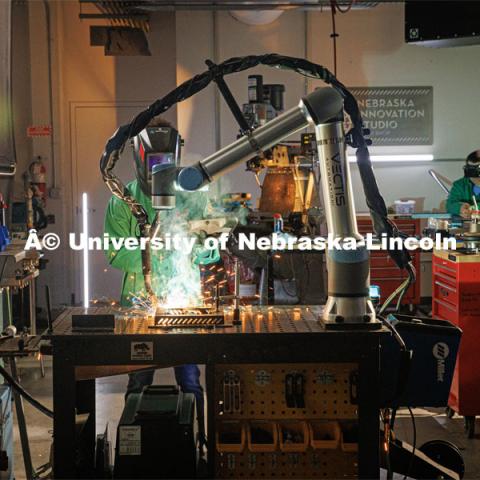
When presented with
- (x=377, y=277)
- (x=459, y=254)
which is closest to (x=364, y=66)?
(x=377, y=277)

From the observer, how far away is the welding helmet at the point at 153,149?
2578 mm

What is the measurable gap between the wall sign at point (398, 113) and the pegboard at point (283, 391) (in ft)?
19.5

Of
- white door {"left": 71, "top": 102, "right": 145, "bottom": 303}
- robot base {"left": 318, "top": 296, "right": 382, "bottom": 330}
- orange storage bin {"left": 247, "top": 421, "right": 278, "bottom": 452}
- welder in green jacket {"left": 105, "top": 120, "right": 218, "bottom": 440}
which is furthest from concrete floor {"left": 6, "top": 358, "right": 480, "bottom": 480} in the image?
white door {"left": 71, "top": 102, "right": 145, "bottom": 303}

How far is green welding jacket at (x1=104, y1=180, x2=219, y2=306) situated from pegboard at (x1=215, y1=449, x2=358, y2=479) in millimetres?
763

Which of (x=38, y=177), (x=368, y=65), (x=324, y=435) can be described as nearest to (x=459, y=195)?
(x=368, y=65)

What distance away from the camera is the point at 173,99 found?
204 centimetres

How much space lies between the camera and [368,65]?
7.74 meters

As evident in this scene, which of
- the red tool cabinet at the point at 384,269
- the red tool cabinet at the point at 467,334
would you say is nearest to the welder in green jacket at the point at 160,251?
the red tool cabinet at the point at 467,334

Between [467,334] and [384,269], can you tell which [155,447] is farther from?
[384,269]

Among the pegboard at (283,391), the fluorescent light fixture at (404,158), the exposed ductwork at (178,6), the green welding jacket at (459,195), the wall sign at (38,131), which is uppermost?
the exposed ductwork at (178,6)

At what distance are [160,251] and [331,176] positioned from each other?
110cm

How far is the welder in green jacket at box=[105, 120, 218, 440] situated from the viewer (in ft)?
8.54

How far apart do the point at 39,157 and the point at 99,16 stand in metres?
1.63

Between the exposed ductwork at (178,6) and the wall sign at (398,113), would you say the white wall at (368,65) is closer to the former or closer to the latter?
the wall sign at (398,113)
